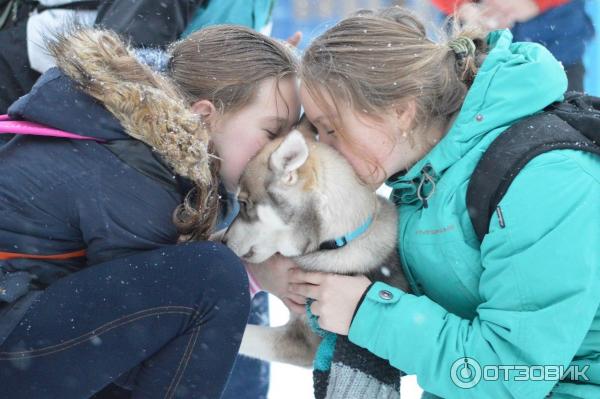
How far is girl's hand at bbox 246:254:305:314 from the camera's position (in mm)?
2723

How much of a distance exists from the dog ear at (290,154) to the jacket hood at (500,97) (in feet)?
1.47

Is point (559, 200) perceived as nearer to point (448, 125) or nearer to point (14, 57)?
point (448, 125)

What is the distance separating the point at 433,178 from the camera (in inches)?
93.4

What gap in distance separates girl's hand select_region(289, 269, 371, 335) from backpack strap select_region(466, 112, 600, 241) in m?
0.49

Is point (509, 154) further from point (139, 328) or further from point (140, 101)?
point (139, 328)

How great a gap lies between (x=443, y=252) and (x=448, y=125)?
491 mm

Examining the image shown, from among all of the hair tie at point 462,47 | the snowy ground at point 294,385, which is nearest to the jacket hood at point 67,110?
the hair tie at point 462,47

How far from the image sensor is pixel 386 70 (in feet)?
7.55

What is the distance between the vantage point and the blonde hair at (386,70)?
7.56 feet

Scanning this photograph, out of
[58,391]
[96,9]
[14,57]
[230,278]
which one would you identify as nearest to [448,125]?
[230,278]

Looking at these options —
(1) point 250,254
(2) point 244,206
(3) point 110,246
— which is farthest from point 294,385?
(3) point 110,246

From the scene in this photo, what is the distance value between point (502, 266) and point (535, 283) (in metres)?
0.11

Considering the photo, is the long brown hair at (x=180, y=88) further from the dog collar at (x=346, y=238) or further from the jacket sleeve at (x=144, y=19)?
the jacket sleeve at (x=144, y=19)

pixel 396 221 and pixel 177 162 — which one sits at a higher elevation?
pixel 177 162
